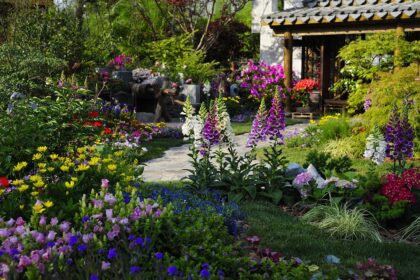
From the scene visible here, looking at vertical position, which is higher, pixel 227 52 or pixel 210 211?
pixel 227 52

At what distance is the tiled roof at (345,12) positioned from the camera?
12.7m

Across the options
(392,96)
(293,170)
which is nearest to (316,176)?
(293,170)

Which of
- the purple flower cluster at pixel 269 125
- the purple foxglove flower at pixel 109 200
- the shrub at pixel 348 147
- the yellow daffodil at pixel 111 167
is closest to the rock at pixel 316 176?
the purple flower cluster at pixel 269 125

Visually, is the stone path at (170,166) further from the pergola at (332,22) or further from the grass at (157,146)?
the pergola at (332,22)

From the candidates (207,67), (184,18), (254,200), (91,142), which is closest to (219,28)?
(184,18)

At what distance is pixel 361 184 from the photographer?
555 centimetres

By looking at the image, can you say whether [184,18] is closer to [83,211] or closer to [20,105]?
[20,105]

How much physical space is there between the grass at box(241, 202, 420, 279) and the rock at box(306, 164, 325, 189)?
28.0 inches

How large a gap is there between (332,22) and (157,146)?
6115 mm

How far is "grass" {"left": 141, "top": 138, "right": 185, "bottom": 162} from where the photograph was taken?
9.00 metres

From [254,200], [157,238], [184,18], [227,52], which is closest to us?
[157,238]

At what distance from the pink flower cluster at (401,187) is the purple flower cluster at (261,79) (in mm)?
9601

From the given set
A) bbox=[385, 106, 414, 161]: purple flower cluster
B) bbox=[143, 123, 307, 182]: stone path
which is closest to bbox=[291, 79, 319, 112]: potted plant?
bbox=[143, 123, 307, 182]: stone path

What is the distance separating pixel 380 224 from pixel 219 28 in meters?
14.7
